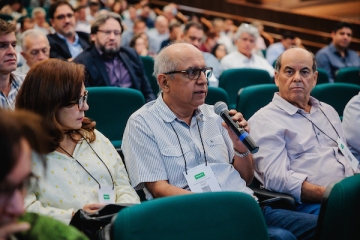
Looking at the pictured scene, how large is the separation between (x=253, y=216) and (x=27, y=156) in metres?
0.81

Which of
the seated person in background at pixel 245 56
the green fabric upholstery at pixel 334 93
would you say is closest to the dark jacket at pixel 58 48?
the seated person in background at pixel 245 56

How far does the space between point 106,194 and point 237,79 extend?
2558mm

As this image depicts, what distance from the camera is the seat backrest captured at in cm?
434

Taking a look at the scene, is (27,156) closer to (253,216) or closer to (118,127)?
(253,216)

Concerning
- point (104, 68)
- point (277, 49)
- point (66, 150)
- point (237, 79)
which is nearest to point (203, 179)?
point (66, 150)

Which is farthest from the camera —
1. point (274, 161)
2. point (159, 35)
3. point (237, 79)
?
point (159, 35)

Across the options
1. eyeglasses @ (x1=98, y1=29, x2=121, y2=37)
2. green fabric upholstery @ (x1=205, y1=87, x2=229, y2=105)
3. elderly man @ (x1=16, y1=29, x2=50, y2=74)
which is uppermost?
eyeglasses @ (x1=98, y1=29, x2=121, y2=37)

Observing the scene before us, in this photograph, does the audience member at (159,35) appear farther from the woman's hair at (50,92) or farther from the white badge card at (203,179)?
the woman's hair at (50,92)

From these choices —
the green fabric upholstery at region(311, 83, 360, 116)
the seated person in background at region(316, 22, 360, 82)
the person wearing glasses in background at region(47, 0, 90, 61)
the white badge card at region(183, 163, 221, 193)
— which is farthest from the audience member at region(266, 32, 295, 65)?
the white badge card at region(183, 163, 221, 193)

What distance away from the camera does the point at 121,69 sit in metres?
3.97

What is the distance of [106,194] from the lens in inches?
78.8

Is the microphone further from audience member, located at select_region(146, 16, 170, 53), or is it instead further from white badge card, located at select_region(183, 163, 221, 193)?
audience member, located at select_region(146, 16, 170, 53)

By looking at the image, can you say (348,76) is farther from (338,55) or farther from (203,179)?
(203,179)

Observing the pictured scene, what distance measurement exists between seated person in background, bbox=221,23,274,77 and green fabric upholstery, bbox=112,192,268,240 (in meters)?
3.86
